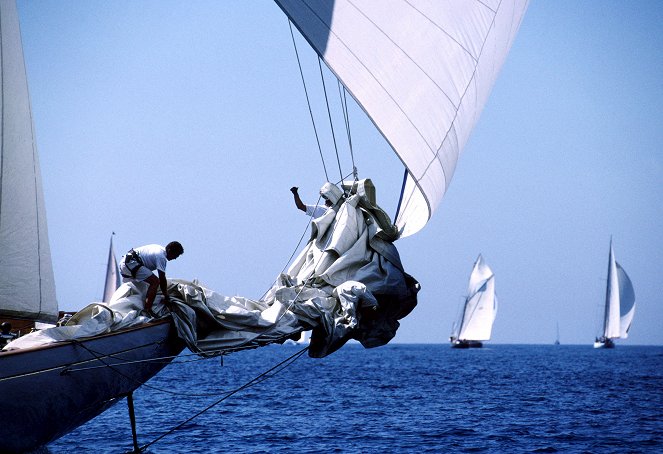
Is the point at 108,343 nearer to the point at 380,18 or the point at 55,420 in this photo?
the point at 55,420

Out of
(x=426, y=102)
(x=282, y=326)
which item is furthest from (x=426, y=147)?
(x=282, y=326)

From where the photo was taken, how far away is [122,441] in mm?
18703

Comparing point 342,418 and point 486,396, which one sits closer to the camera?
point 342,418

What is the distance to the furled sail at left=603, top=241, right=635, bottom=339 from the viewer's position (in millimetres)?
97188

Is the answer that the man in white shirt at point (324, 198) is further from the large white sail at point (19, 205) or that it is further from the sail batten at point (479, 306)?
the sail batten at point (479, 306)

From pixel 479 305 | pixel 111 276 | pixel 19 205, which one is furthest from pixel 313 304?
pixel 479 305

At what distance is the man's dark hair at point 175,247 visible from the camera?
35.9ft

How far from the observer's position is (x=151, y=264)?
10930 mm

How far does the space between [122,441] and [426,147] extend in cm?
1039

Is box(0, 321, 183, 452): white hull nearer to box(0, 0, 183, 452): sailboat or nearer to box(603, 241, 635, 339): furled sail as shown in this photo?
box(0, 0, 183, 452): sailboat

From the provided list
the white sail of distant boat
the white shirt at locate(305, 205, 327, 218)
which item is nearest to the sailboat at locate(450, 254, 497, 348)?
the white sail of distant boat

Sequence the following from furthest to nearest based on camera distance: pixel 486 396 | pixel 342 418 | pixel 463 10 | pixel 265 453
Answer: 1. pixel 486 396
2. pixel 342 418
3. pixel 265 453
4. pixel 463 10

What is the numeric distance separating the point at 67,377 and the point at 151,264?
1562 millimetres

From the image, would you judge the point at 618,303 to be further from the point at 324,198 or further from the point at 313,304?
the point at 313,304
